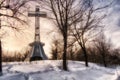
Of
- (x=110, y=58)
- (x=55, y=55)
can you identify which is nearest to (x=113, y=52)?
(x=110, y=58)

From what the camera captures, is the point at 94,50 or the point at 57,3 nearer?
the point at 57,3

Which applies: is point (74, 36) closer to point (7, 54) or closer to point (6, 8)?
point (6, 8)

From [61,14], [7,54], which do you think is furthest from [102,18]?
[7,54]

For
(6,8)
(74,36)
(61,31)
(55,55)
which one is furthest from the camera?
(55,55)

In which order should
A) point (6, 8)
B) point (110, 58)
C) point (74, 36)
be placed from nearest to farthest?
point (6, 8), point (74, 36), point (110, 58)

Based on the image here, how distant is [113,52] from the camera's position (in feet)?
306

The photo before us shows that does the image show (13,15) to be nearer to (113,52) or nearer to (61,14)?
(61,14)

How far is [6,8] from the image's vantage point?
23484 mm

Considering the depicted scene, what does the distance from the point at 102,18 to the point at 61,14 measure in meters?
6.04

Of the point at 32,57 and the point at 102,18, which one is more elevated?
the point at 102,18

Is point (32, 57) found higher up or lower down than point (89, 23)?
lower down

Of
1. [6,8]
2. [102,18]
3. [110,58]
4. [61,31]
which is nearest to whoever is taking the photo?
[6,8]

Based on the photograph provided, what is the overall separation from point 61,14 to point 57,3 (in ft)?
3.88

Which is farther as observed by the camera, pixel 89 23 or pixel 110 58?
pixel 110 58
